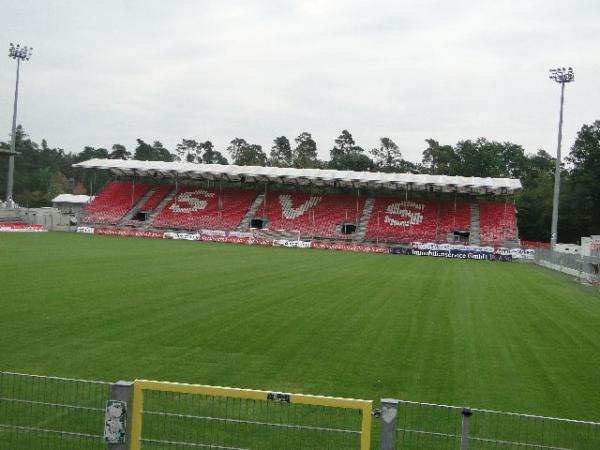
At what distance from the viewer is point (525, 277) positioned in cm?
3441

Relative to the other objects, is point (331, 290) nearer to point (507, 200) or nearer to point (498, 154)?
point (507, 200)

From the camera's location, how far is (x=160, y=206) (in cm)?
6869

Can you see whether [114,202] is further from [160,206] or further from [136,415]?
[136,415]

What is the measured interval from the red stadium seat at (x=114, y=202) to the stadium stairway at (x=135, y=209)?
347 mm

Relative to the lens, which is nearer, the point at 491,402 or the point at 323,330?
the point at 491,402

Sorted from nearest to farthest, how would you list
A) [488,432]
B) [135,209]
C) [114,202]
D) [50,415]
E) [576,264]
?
[50,415] → [488,432] → [576,264] → [135,209] → [114,202]

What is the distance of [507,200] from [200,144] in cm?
10614

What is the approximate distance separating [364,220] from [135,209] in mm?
25004

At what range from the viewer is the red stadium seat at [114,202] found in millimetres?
67000

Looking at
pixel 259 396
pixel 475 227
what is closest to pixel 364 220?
pixel 475 227

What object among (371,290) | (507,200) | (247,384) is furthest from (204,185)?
(247,384)

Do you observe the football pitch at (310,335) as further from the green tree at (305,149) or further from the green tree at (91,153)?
the green tree at (91,153)

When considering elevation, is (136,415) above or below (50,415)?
above

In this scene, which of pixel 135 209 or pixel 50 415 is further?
pixel 135 209
